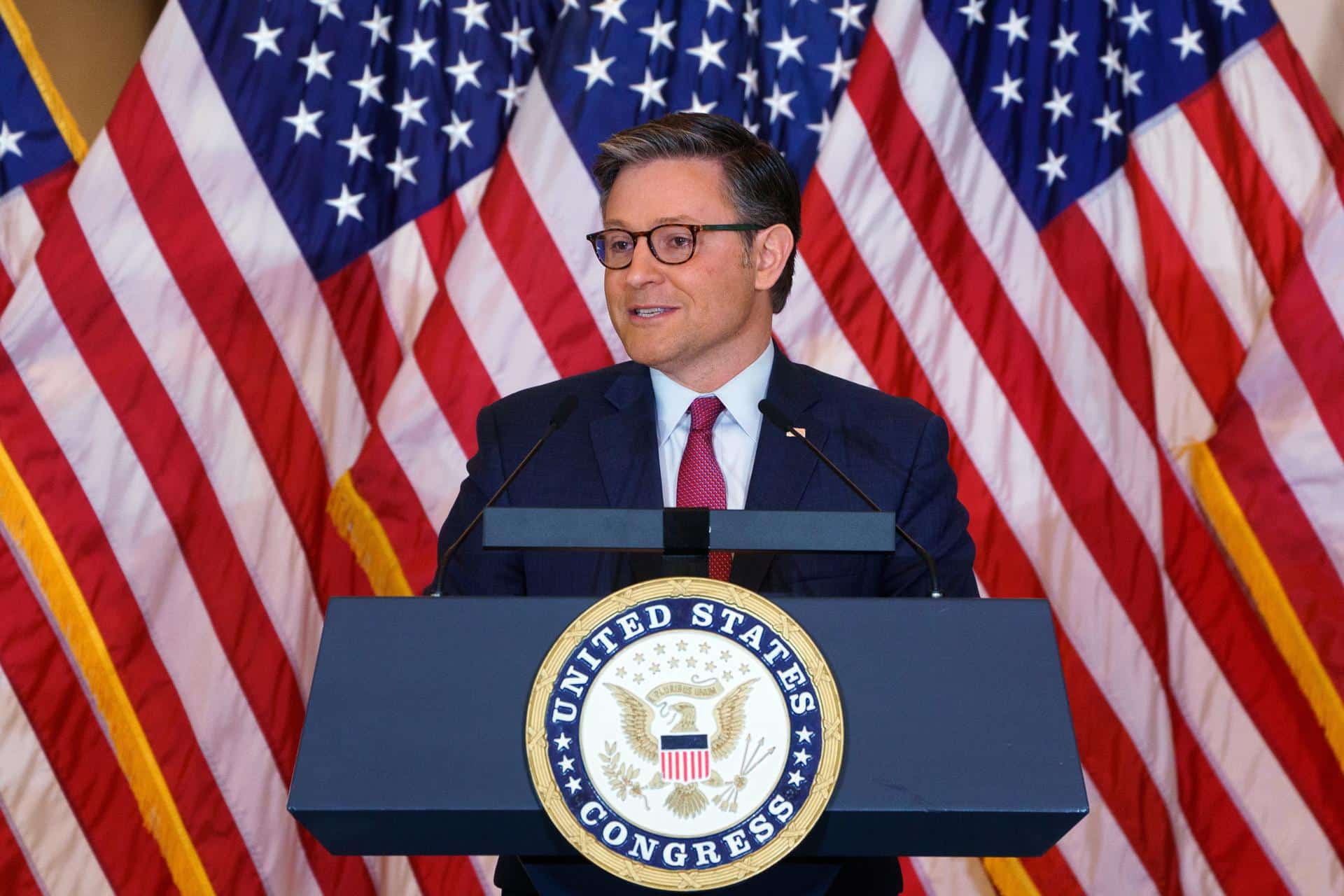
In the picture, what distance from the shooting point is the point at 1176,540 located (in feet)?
10.9

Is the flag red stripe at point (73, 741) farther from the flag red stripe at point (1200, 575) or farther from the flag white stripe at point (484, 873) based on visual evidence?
the flag red stripe at point (1200, 575)

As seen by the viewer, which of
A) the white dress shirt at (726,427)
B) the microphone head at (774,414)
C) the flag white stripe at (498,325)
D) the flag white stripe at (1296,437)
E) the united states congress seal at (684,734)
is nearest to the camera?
the united states congress seal at (684,734)

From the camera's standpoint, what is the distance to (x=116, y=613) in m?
3.21

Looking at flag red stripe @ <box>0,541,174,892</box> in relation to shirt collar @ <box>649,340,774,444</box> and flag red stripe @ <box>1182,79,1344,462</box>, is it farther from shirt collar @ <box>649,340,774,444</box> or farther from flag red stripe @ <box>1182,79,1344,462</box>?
flag red stripe @ <box>1182,79,1344,462</box>

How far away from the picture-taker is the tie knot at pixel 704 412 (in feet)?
6.18

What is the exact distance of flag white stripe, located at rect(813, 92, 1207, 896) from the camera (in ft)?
10.7

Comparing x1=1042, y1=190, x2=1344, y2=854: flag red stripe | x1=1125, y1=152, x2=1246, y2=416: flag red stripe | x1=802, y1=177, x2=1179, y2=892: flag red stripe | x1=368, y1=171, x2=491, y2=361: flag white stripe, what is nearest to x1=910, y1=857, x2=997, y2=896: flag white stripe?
x1=802, y1=177, x2=1179, y2=892: flag red stripe

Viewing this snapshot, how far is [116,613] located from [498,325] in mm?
1120

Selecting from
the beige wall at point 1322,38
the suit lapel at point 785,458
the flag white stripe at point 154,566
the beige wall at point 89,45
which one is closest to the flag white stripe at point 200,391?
the flag white stripe at point 154,566

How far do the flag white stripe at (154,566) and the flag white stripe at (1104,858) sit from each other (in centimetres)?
187

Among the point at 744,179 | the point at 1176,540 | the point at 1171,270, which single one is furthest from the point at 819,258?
the point at 744,179

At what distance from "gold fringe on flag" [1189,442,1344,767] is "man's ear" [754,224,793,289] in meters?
1.63

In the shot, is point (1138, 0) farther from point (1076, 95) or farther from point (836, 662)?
point (836, 662)

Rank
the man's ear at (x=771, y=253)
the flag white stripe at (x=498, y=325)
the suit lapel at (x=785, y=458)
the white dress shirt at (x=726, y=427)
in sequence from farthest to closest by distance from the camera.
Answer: the flag white stripe at (x=498, y=325) → the man's ear at (x=771, y=253) → the white dress shirt at (x=726, y=427) → the suit lapel at (x=785, y=458)
